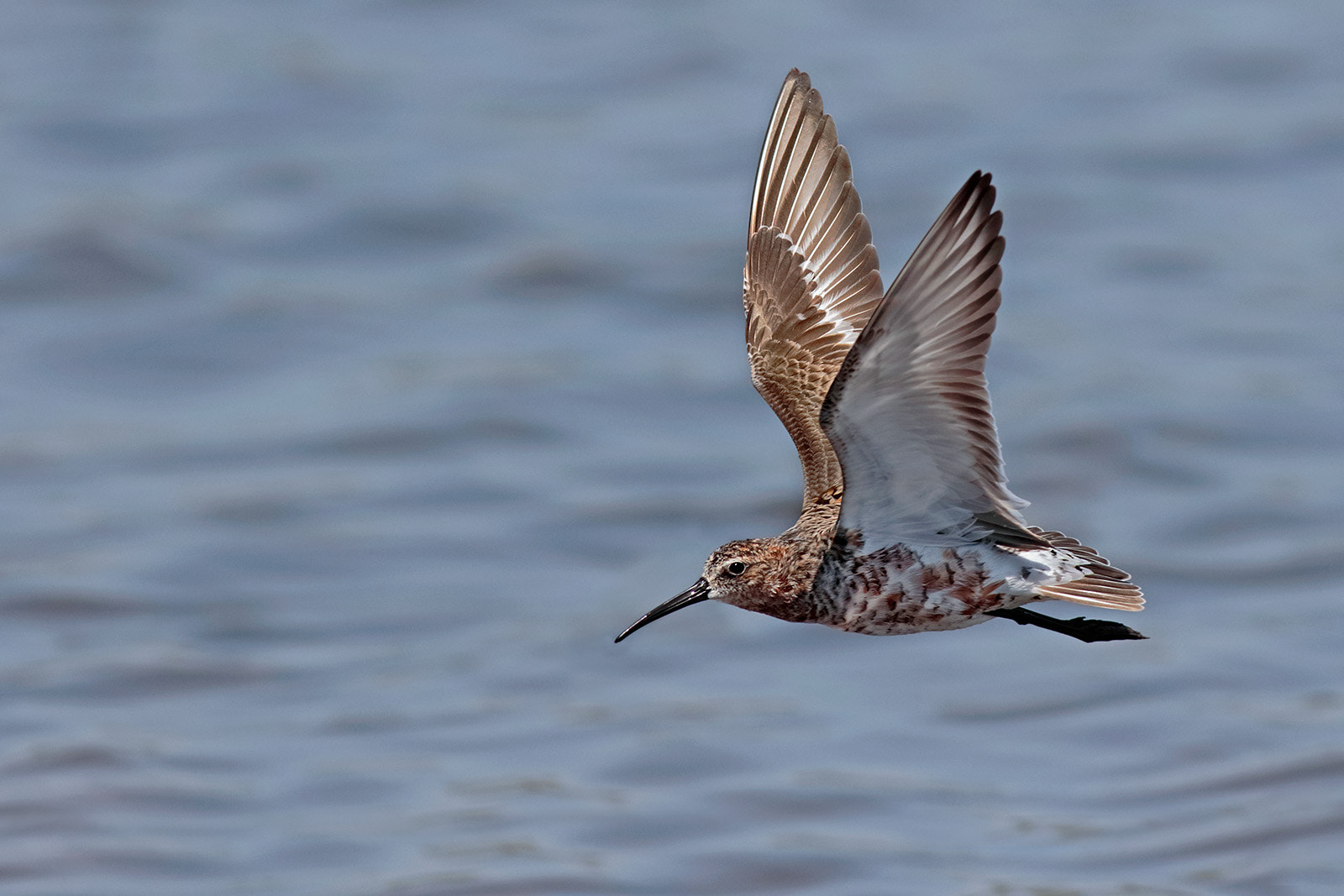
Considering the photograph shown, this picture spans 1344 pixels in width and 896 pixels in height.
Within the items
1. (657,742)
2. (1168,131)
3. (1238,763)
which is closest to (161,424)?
(657,742)

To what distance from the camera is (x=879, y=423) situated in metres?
7.96

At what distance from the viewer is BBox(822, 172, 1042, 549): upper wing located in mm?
7527

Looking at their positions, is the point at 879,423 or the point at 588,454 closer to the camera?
the point at 879,423

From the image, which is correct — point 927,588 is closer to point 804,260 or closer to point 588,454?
point 804,260

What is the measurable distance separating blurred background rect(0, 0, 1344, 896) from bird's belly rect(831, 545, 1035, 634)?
14.3 feet

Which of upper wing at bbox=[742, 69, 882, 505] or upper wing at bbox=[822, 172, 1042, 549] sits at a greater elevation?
upper wing at bbox=[742, 69, 882, 505]

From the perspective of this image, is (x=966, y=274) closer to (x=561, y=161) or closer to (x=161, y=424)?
(x=161, y=424)

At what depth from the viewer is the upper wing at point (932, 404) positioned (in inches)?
296

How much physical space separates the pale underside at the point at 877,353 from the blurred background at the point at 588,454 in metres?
4.14

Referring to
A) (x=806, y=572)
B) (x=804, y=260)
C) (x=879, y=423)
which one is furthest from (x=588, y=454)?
(x=879, y=423)

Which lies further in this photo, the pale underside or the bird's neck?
the bird's neck

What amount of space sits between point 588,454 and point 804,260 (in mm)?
8710

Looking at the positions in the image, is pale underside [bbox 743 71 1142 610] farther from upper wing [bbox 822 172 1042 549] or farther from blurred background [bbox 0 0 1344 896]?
blurred background [bbox 0 0 1344 896]

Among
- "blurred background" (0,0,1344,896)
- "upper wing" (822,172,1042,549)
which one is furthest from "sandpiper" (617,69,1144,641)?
"blurred background" (0,0,1344,896)
